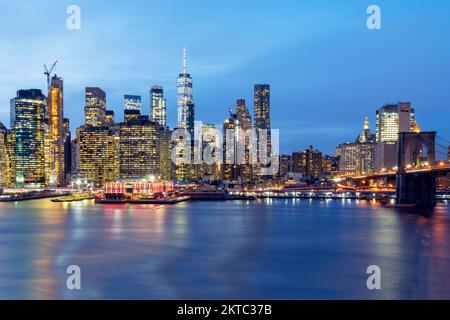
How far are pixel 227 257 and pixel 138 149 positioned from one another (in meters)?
134

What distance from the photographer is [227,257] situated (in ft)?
105

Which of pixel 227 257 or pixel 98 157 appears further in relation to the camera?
pixel 98 157

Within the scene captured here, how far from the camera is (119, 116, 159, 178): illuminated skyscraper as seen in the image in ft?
533

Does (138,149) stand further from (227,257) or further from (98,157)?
(227,257)

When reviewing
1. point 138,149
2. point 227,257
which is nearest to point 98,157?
point 138,149

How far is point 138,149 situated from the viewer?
163625mm

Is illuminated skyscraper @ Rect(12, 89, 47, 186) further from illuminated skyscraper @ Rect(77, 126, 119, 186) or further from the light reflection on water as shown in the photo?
the light reflection on water

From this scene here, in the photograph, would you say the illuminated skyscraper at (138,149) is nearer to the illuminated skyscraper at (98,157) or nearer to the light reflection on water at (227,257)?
the illuminated skyscraper at (98,157)

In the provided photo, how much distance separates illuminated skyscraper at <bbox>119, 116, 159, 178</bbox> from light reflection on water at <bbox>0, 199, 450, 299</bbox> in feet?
357
